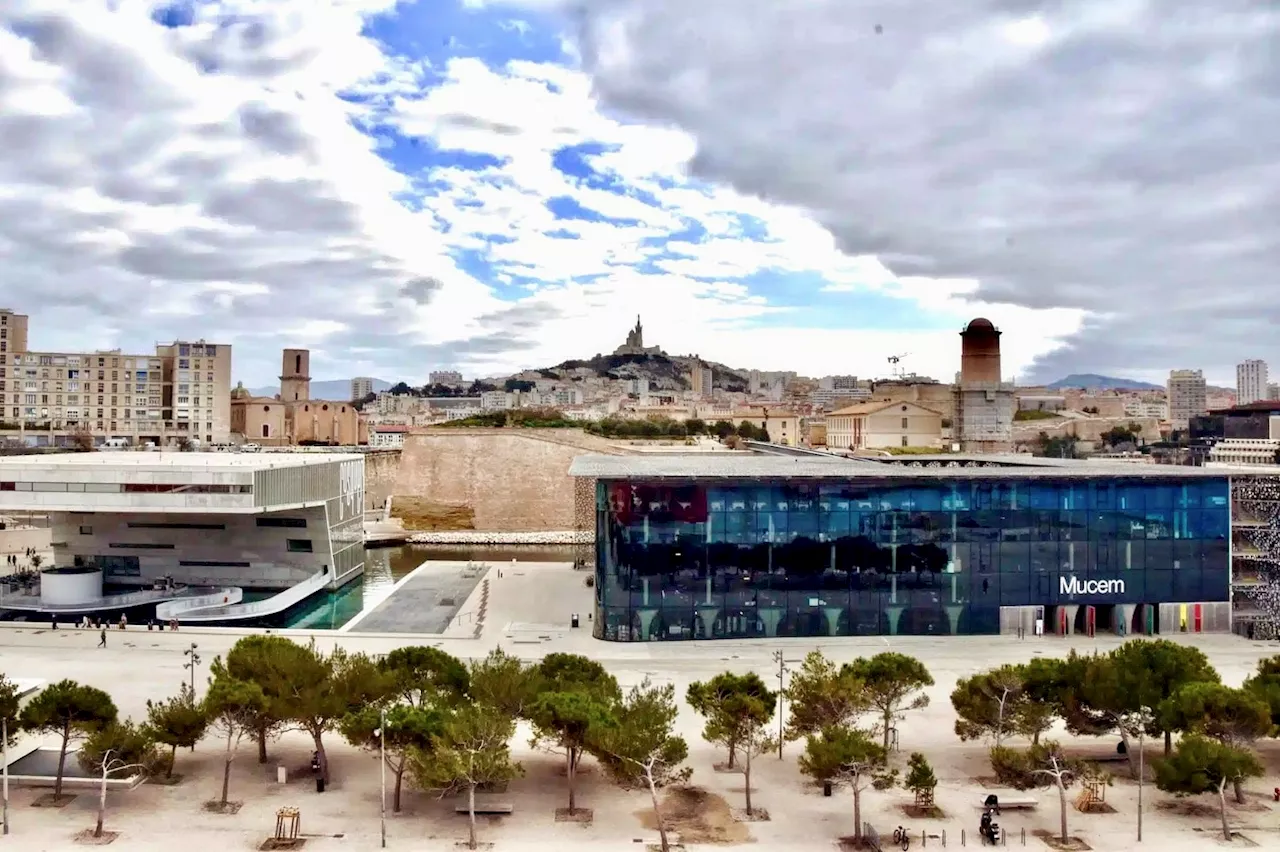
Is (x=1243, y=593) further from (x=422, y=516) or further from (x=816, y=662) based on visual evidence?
(x=422, y=516)

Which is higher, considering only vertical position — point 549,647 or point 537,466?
point 537,466

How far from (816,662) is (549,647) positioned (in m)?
12.5

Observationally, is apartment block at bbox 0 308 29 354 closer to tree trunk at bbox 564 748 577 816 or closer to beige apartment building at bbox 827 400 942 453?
beige apartment building at bbox 827 400 942 453

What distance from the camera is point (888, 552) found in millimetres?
32281

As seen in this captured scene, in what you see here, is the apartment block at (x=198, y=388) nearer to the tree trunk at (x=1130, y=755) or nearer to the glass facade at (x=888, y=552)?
the glass facade at (x=888, y=552)

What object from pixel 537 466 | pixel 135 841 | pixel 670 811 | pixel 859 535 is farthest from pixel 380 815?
pixel 537 466

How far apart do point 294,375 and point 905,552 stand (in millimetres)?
110366

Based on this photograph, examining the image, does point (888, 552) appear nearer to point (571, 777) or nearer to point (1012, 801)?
point (1012, 801)

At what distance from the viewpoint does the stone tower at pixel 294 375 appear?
5005 inches

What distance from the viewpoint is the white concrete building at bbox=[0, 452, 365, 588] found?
3853cm

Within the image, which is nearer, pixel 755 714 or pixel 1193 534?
pixel 755 714

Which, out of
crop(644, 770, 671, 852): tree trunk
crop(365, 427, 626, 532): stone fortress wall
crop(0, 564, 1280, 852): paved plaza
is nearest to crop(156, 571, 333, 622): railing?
crop(0, 564, 1280, 852): paved plaza

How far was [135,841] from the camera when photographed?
55.1 feet

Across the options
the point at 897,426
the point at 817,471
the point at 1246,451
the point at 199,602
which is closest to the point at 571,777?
the point at 817,471
